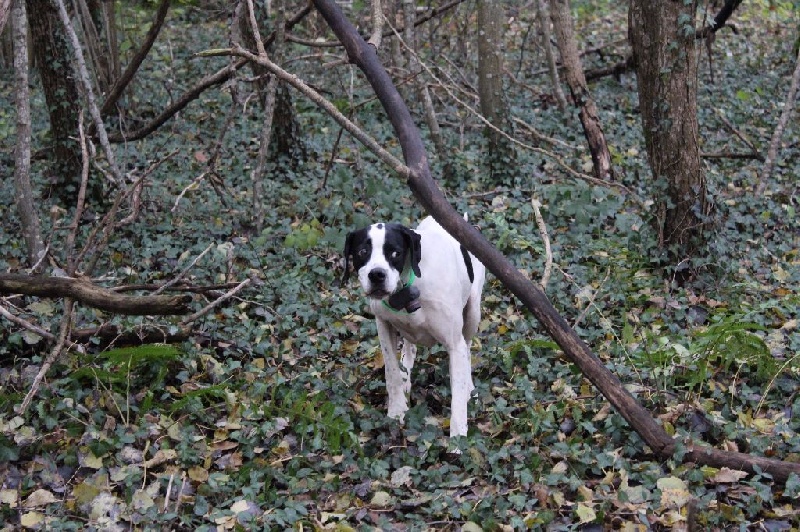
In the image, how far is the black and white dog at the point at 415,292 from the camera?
5.32 meters

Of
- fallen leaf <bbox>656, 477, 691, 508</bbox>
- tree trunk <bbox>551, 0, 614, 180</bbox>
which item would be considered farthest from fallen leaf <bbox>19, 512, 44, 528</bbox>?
tree trunk <bbox>551, 0, 614, 180</bbox>

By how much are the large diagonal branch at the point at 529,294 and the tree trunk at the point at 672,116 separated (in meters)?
3.22

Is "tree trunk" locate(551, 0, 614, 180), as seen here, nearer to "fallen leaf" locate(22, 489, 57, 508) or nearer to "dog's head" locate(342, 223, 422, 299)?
"dog's head" locate(342, 223, 422, 299)

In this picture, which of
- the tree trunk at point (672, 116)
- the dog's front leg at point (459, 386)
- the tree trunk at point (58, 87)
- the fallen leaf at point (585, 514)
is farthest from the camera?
the tree trunk at point (58, 87)


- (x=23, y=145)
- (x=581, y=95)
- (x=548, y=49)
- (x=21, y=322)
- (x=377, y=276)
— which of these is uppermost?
(x=548, y=49)

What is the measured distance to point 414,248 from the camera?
541 cm

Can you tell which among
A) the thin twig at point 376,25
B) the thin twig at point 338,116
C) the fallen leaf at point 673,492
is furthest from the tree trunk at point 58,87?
the fallen leaf at point 673,492

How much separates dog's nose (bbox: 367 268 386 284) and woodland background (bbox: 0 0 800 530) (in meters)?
0.63

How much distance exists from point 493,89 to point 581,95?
1.50m

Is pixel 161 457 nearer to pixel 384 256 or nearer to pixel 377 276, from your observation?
pixel 377 276

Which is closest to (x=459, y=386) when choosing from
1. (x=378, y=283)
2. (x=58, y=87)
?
(x=378, y=283)

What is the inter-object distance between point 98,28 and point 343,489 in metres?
11.3

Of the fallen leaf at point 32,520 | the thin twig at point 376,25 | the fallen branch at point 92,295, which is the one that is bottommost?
the fallen leaf at point 32,520

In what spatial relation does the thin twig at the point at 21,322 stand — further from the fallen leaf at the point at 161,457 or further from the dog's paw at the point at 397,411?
the dog's paw at the point at 397,411
